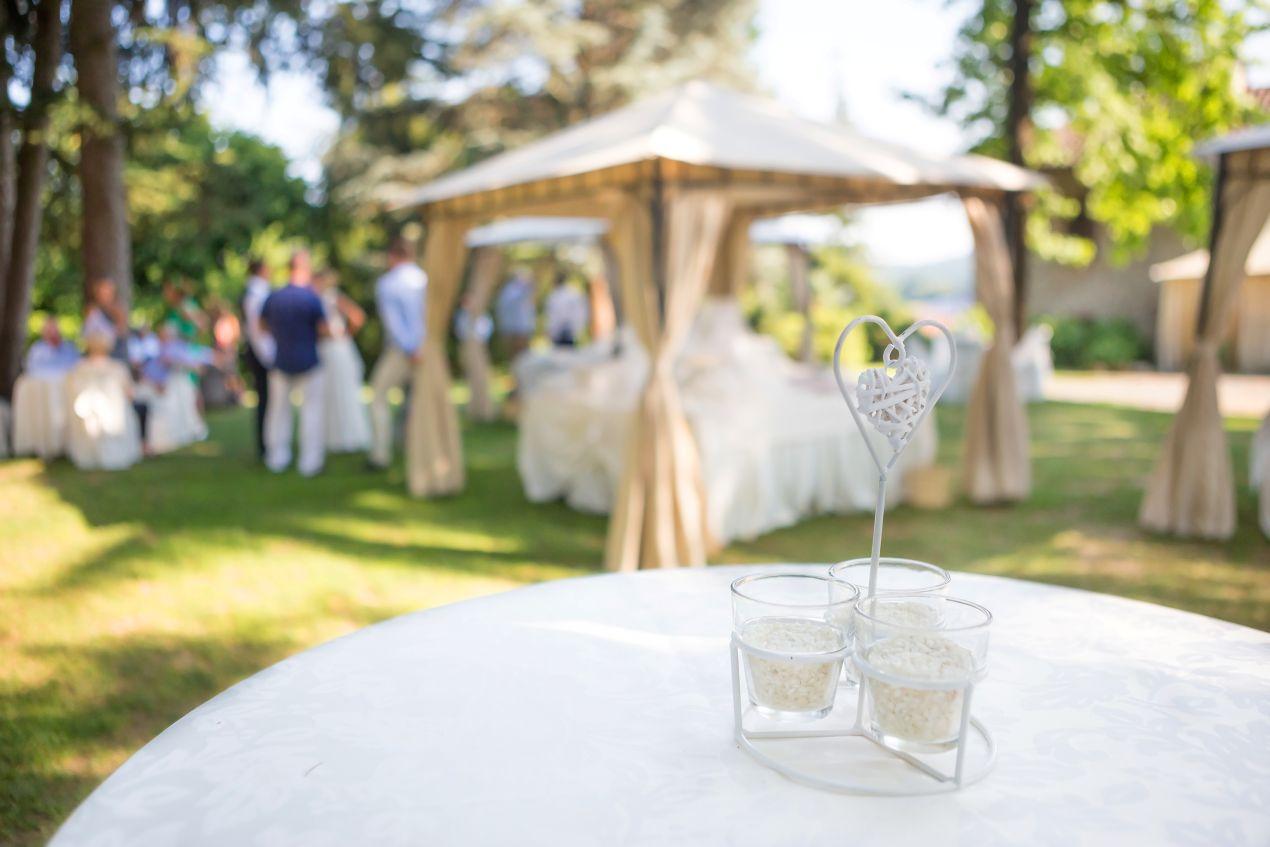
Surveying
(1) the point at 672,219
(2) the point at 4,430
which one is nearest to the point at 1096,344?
(1) the point at 672,219

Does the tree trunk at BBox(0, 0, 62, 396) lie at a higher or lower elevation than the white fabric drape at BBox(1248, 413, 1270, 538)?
higher

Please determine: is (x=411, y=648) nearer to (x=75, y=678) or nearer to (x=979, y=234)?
(x=75, y=678)

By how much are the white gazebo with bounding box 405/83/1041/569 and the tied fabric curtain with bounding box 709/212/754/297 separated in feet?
4.28

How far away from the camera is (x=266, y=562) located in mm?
5277

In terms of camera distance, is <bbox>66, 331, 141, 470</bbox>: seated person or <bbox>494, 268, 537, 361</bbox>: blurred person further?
<bbox>494, 268, 537, 361</bbox>: blurred person

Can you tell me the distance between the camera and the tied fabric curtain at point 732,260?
372 inches

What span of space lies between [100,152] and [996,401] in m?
9.12

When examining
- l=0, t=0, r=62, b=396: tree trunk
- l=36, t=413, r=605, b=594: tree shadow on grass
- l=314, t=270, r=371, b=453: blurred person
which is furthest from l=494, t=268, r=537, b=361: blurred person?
l=0, t=0, r=62, b=396: tree trunk

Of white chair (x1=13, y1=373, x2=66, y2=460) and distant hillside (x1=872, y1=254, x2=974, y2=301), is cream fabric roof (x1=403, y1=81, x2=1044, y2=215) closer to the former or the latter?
distant hillside (x1=872, y1=254, x2=974, y2=301)

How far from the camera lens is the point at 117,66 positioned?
9.37 metres

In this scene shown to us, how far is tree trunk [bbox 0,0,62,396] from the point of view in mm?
9484

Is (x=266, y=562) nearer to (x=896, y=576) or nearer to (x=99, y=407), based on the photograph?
(x=99, y=407)

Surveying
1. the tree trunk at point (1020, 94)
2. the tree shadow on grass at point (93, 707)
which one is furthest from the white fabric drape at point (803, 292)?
the tree shadow on grass at point (93, 707)

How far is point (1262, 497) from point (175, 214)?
14.0 m
